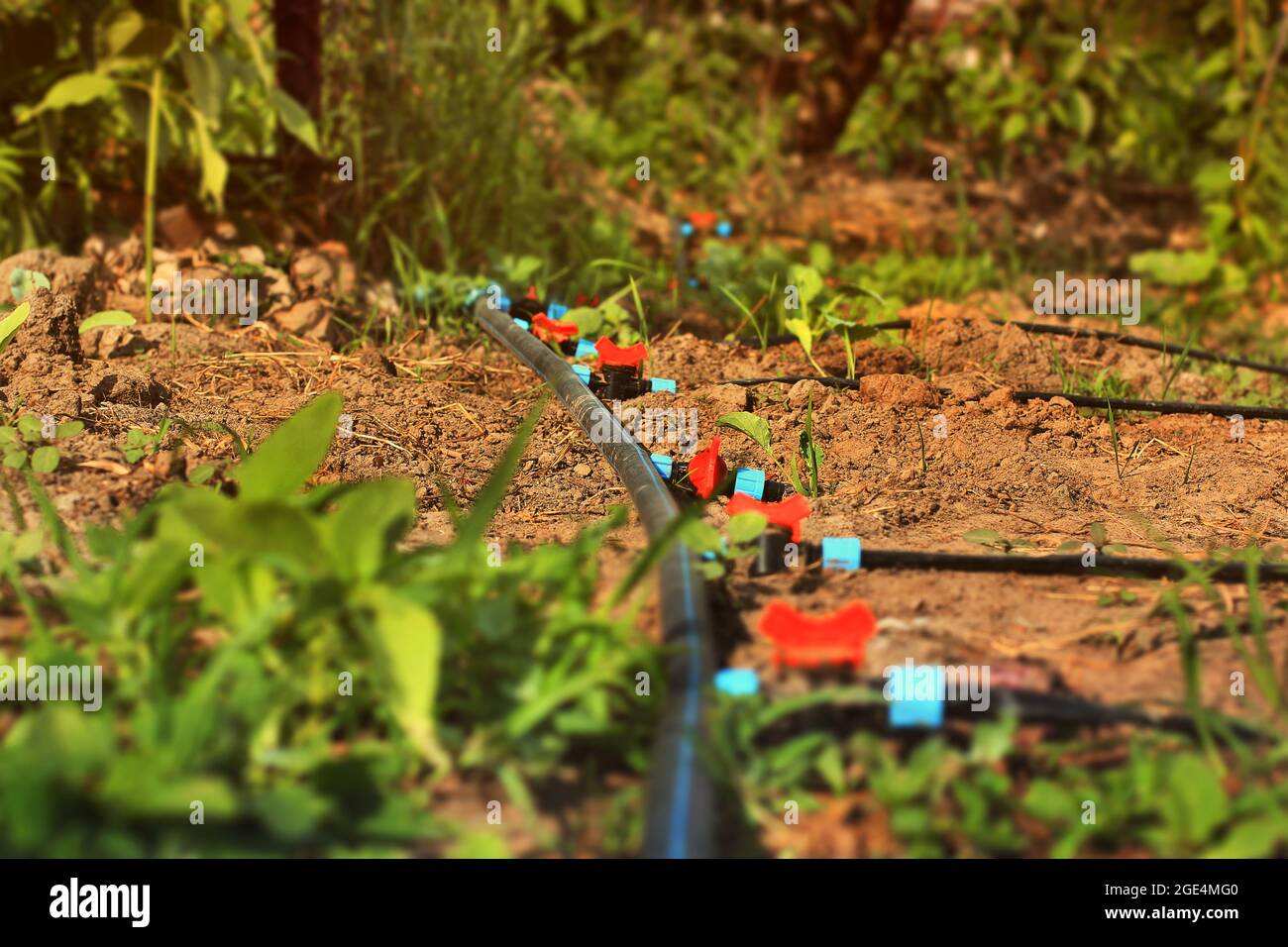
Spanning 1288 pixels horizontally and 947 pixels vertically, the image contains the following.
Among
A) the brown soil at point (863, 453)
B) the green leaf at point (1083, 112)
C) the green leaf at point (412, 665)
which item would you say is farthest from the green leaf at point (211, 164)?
the green leaf at point (1083, 112)

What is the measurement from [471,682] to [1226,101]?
4671mm

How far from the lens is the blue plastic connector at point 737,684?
1.54 meters

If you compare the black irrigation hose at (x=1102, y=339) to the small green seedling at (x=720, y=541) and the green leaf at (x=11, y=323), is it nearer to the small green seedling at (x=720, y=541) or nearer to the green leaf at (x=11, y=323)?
the small green seedling at (x=720, y=541)

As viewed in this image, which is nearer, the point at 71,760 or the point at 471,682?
the point at 71,760

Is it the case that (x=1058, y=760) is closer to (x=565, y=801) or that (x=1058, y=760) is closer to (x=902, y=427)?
(x=565, y=801)

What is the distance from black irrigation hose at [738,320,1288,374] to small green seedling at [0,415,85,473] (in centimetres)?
181

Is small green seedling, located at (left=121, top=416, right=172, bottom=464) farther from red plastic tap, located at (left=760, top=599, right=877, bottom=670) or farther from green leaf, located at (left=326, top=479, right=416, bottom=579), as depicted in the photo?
red plastic tap, located at (left=760, top=599, right=877, bottom=670)

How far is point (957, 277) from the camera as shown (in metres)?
4.65

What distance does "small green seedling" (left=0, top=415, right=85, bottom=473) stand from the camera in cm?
208

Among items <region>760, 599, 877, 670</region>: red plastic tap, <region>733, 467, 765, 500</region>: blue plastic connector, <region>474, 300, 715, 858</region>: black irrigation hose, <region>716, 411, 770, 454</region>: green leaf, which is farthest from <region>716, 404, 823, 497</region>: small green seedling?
<region>760, 599, 877, 670</region>: red plastic tap

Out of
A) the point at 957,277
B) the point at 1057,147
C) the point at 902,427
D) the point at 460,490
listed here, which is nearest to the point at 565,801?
the point at 460,490

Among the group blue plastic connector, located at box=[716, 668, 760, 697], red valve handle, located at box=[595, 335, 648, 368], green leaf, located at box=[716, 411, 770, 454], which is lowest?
blue plastic connector, located at box=[716, 668, 760, 697]

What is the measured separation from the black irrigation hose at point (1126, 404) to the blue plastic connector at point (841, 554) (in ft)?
3.43
